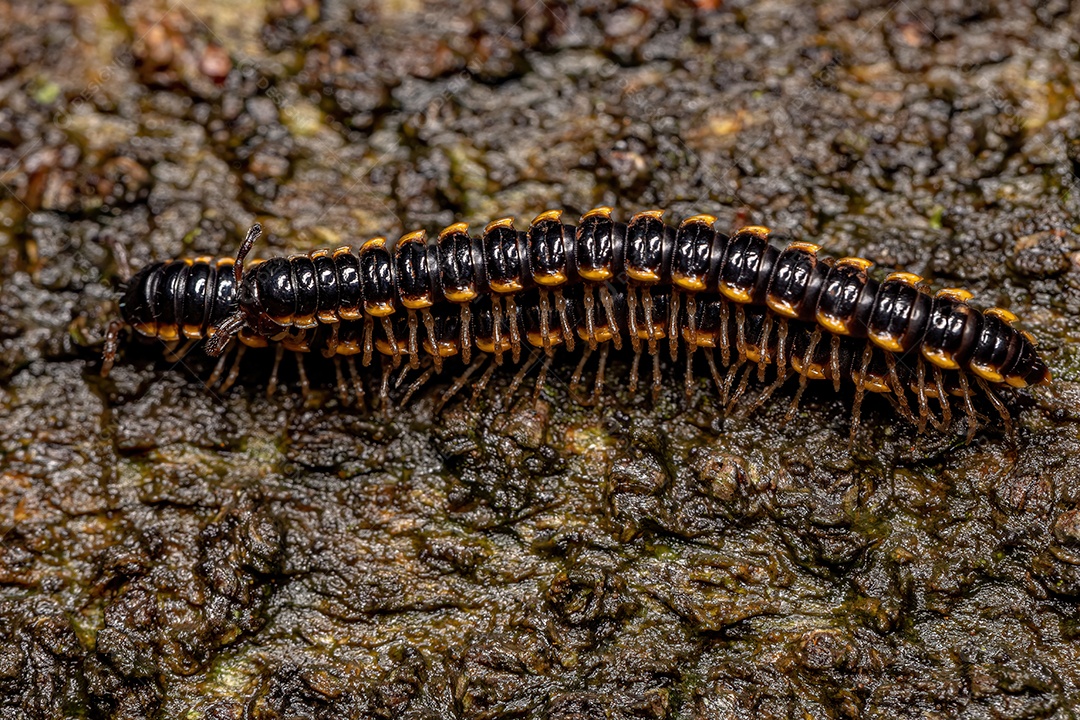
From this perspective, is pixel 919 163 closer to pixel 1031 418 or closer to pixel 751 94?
pixel 751 94

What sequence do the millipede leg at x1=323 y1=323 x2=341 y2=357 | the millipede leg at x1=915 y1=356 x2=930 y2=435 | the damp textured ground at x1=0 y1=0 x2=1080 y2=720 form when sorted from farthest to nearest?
the millipede leg at x1=323 y1=323 x2=341 y2=357
the millipede leg at x1=915 y1=356 x2=930 y2=435
the damp textured ground at x1=0 y1=0 x2=1080 y2=720

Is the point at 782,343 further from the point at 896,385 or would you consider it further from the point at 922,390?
the point at 922,390

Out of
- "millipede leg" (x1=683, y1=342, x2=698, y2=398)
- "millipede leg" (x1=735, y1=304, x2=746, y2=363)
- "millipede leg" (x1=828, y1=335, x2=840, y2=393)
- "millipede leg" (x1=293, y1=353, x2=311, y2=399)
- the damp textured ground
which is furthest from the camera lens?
"millipede leg" (x1=293, y1=353, x2=311, y2=399)

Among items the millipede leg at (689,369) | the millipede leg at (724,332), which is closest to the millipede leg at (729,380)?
the millipede leg at (724,332)

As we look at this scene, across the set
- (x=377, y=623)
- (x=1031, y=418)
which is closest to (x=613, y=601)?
(x=377, y=623)

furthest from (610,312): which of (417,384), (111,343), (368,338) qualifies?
(111,343)

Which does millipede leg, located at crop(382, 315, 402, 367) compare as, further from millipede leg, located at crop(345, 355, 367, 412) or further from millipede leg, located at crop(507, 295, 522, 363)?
millipede leg, located at crop(507, 295, 522, 363)

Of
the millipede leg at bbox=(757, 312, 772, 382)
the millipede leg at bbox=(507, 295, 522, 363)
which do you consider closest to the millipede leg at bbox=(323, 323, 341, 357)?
the millipede leg at bbox=(507, 295, 522, 363)
